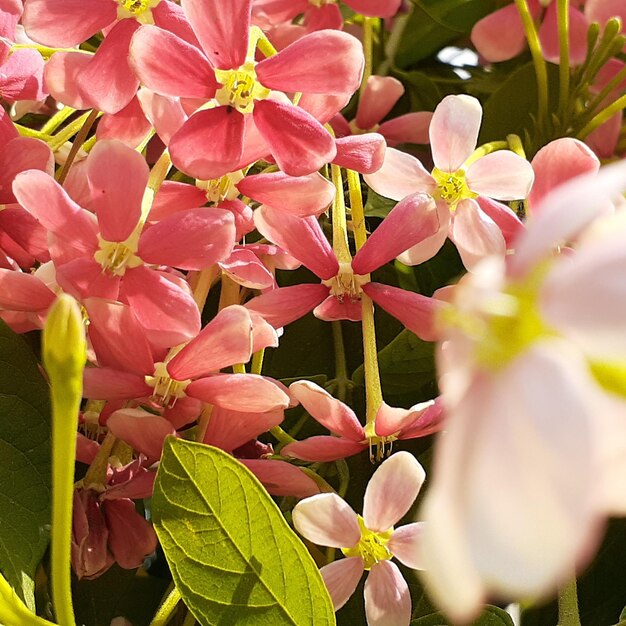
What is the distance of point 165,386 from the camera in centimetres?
23

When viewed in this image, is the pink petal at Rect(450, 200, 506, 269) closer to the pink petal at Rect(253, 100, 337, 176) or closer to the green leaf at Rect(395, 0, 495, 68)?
the pink petal at Rect(253, 100, 337, 176)

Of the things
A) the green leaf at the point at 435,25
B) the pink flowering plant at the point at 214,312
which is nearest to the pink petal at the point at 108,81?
the pink flowering plant at the point at 214,312

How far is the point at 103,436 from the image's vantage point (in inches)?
10.5

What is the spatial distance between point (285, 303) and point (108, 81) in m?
0.07

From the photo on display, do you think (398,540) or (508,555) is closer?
(508,555)

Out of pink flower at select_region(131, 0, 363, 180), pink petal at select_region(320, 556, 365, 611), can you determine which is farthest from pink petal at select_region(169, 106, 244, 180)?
pink petal at select_region(320, 556, 365, 611)

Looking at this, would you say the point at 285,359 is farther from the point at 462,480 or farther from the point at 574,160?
the point at 462,480

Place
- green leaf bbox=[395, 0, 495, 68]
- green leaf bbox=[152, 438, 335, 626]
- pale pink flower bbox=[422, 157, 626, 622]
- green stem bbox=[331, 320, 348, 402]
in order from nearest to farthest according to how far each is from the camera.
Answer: pale pink flower bbox=[422, 157, 626, 622], green leaf bbox=[152, 438, 335, 626], green stem bbox=[331, 320, 348, 402], green leaf bbox=[395, 0, 495, 68]

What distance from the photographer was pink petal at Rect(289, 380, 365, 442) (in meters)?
0.23

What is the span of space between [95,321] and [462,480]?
5.9 inches

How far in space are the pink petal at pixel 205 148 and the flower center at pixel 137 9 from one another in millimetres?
47

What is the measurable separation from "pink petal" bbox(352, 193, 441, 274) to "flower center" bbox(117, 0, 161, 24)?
0.08 meters

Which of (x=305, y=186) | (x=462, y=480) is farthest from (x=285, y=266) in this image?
(x=462, y=480)

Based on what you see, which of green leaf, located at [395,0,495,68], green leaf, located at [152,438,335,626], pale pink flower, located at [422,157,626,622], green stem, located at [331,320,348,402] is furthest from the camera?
green leaf, located at [395,0,495,68]
